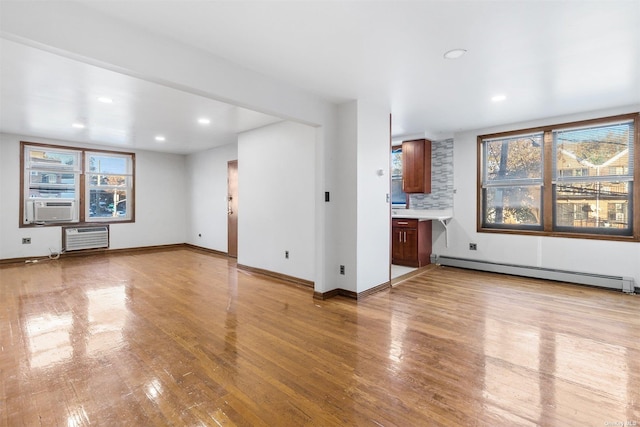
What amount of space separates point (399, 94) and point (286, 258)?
113 inches

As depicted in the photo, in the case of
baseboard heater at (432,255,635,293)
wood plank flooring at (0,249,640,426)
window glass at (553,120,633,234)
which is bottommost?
wood plank flooring at (0,249,640,426)

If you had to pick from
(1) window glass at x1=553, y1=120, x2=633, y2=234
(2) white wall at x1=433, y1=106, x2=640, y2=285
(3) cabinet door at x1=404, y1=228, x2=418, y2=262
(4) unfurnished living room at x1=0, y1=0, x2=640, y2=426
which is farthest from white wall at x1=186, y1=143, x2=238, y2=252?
(1) window glass at x1=553, y1=120, x2=633, y2=234

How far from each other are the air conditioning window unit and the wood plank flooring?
2.52 metres

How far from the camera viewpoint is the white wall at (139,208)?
591 cm

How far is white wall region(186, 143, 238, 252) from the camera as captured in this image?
7.03 m

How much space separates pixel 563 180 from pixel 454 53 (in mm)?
3416

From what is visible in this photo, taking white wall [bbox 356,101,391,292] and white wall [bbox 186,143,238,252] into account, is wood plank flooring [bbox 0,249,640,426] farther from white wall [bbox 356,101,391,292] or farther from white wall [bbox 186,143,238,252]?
white wall [bbox 186,143,238,252]

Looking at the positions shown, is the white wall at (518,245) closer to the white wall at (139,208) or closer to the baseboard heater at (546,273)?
the baseboard heater at (546,273)

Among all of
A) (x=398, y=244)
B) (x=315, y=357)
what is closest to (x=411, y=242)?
(x=398, y=244)

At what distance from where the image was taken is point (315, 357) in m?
2.43

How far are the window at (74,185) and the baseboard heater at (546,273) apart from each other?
7.44 metres

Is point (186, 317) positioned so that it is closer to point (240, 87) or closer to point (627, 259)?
point (240, 87)

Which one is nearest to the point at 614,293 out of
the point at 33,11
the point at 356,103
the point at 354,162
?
the point at 354,162

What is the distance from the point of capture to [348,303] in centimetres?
374
